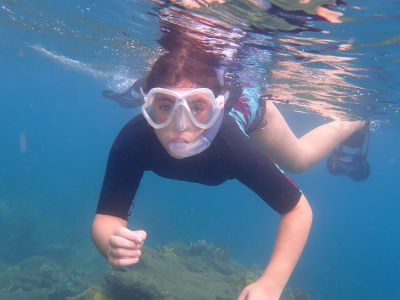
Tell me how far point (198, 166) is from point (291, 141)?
4.35 m

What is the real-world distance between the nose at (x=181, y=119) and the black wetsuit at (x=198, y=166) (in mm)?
638

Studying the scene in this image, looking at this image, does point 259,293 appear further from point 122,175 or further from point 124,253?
point 122,175

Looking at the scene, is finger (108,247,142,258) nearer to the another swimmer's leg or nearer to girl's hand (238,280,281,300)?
girl's hand (238,280,281,300)

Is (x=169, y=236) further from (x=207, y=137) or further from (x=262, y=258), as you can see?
(x=207, y=137)

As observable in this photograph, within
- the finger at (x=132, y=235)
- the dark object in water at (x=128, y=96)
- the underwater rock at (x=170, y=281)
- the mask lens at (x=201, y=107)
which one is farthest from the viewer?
the dark object in water at (x=128, y=96)

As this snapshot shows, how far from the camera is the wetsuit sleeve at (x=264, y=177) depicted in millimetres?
3809

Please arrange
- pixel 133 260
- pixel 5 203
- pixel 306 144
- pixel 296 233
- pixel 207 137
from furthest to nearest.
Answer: pixel 5 203, pixel 306 144, pixel 207 137, pixel 296 233, pixel 133 260

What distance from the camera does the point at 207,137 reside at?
3.97 metres

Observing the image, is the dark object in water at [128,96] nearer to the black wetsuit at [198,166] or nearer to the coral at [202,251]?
the coral at [202,251]

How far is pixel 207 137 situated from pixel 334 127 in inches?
284

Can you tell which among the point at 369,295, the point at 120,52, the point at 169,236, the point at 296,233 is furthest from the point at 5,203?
the point at 369,295

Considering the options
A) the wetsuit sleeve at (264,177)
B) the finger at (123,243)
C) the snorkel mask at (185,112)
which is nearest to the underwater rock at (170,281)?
the wetsuit sleeve at (264,177)

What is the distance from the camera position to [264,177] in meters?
3.86

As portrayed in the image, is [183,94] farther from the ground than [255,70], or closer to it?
farther from the ground
